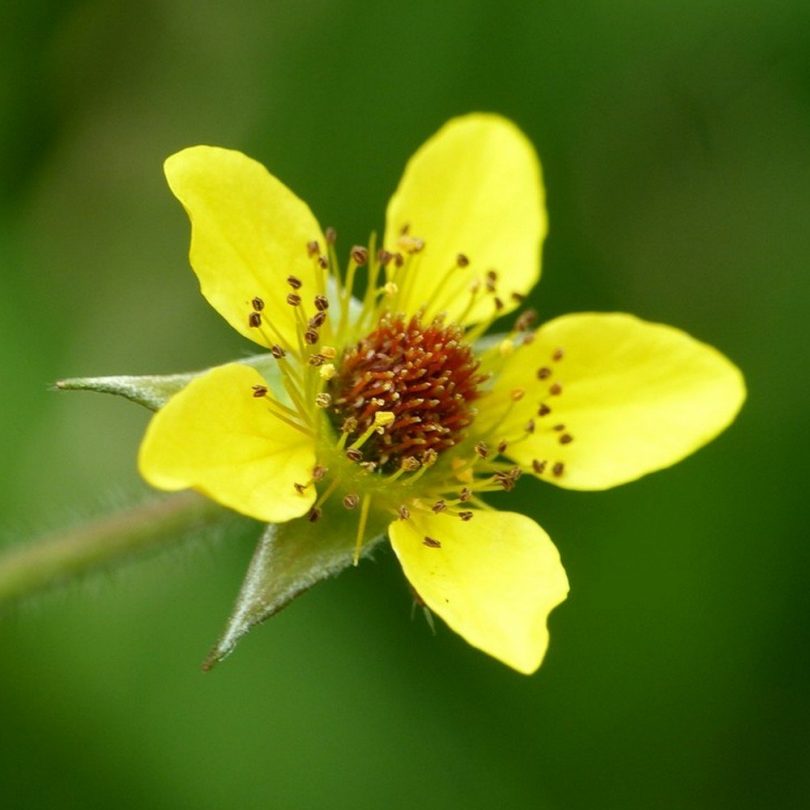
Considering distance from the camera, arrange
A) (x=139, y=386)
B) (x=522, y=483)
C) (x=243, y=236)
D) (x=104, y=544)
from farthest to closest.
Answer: (x=522, y=483) < (x=104, y=544) < (x=243, y=236) < (x=139, y=386)

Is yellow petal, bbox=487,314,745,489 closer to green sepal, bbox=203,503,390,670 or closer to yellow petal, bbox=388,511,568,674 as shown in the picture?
yellow petal, bbox=388,511,568,674

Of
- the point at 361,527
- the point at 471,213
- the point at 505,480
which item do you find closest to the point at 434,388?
the point at 505,480

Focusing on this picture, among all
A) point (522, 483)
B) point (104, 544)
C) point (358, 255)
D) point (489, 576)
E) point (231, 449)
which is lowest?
point (522, 483)

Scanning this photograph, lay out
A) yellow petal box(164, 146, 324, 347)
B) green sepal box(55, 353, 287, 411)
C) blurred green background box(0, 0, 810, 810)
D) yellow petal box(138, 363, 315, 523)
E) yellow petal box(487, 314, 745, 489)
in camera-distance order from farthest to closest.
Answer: blurred green background box(0, 0, 810, 810), yellow petal box(487, 314, 745, 489), yellow petal box(164, 146, 324, 347), green sepal box(55, 353, 287, 411), yellow petal box(138, 363, 315, 523)

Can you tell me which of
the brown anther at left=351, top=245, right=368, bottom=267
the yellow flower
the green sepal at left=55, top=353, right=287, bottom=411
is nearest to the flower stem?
the yellow flower

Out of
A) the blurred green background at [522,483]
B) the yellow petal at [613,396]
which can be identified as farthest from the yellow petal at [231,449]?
the blurred green background at [522,483]

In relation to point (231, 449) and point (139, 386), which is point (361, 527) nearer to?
point (231, 449)
